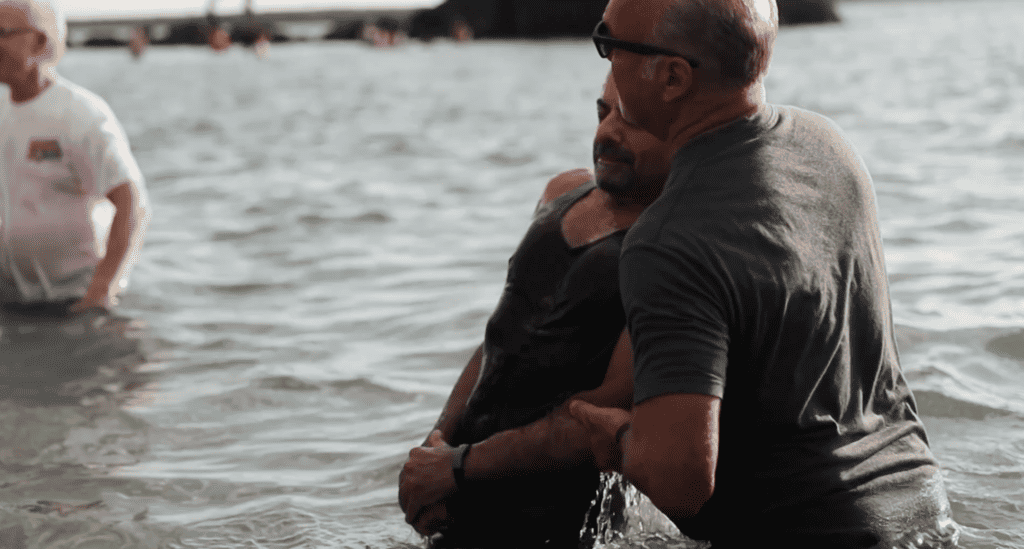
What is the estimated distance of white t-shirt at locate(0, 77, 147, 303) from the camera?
546 centimetres

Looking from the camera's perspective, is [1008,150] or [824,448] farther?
[1008,150]

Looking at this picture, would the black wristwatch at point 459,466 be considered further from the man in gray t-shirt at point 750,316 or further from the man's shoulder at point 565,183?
the man's shoulder at point 565,183

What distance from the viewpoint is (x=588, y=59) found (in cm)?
4128

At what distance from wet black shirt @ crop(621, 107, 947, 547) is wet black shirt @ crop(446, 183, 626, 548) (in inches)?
15.6

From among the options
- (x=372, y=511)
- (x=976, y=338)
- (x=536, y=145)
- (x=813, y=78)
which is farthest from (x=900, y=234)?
(x=813, y=78)

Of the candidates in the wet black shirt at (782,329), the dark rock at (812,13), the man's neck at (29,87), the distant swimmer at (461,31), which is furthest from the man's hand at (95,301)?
the dark rock at (812,13)

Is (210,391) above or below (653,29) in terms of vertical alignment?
below

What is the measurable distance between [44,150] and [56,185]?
209 mm

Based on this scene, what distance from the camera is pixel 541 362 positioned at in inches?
110

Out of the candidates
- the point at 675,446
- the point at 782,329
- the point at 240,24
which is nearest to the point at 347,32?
the point at 240,24

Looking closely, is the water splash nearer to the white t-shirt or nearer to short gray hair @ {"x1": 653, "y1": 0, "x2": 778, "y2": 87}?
short gray hair @ {"x1": 653, "y1": 0, "x2": 778, "y2": 87}

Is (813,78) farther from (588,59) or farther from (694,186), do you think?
(694,186)

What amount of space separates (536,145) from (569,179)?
12.1 m

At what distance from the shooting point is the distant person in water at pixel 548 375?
2.62 metres
